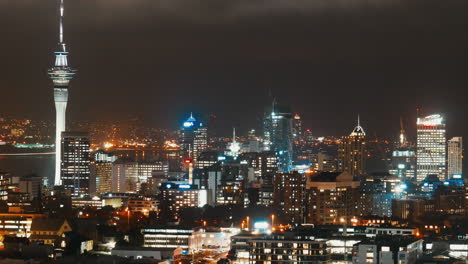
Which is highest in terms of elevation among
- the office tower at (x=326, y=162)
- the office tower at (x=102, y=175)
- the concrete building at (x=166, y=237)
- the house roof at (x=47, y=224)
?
the office tower at (x=326, y=162)

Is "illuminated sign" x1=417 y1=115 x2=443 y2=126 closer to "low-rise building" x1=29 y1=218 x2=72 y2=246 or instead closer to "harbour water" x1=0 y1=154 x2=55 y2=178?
"harbour water" x1=0 y1=154 x2=55 y2=178

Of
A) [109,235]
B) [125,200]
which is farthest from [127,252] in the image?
[125,200]

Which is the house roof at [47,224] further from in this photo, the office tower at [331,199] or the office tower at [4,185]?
the office tower at [4,185]

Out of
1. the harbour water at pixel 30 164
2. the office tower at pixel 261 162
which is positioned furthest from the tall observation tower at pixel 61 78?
the office tower at pixel 261 162

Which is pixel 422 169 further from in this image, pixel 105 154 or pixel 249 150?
pixel 105 154

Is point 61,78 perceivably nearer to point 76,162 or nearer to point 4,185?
point 76,162

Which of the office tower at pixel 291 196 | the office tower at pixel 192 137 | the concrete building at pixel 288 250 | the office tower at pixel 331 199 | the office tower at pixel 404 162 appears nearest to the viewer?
the concrete building at pixel 288 250

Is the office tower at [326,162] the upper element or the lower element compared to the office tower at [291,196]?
upper
